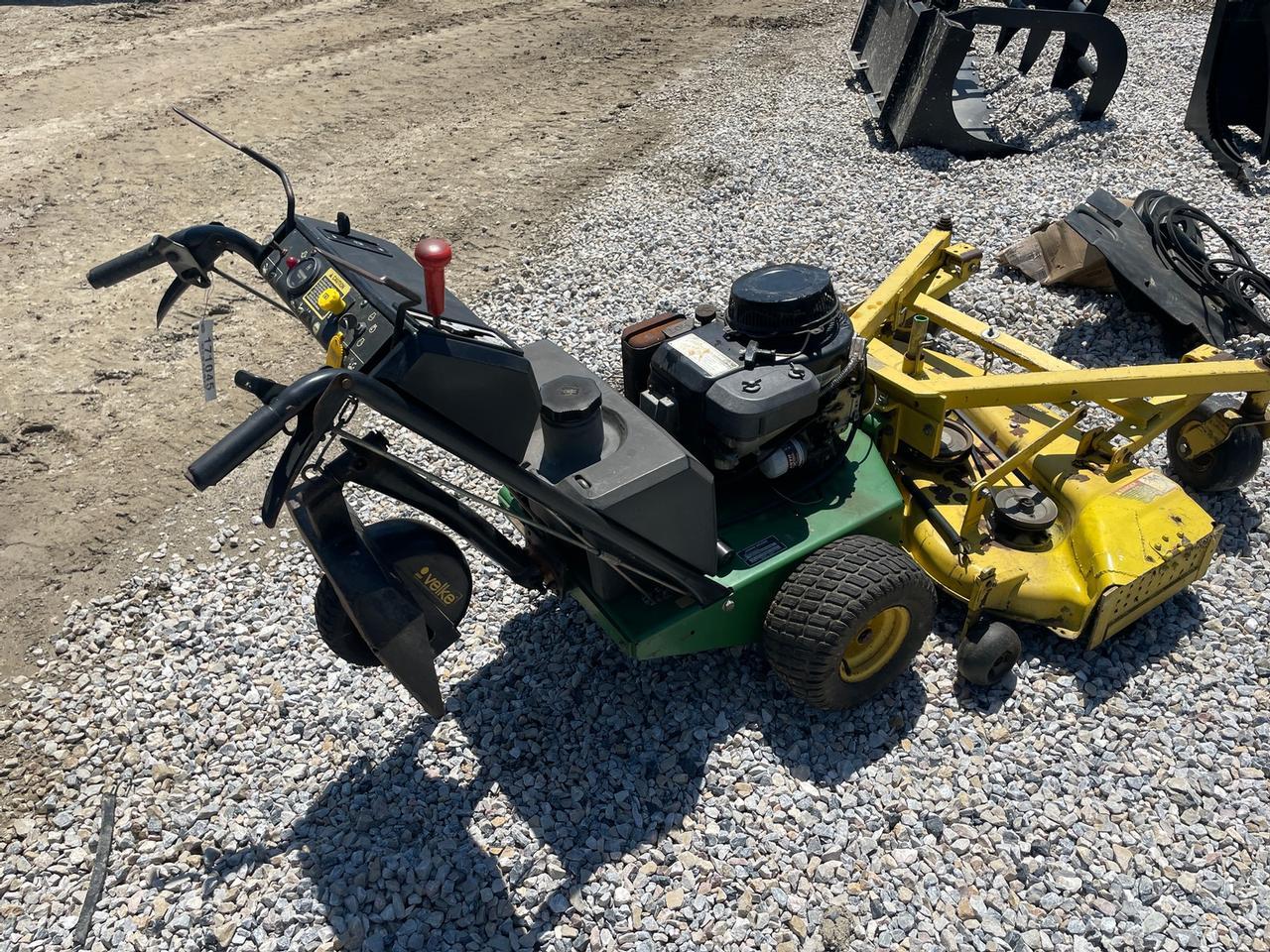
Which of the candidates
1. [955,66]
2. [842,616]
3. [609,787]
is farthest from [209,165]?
[842,616]

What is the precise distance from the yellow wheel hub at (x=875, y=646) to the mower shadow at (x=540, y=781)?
196 mm

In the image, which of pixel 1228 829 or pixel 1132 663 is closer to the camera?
pixel 1228 829

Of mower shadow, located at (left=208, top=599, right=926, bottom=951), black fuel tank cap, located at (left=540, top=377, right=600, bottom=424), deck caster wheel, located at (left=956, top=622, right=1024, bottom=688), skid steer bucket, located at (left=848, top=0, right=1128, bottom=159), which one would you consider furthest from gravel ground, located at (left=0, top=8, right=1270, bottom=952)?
skid steer bucket, located at (left=848, top=0, right=1128, bottom=159)

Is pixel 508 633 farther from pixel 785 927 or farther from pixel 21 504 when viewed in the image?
pixel 21 504

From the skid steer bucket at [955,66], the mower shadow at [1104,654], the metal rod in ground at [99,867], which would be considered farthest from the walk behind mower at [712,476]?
the skid steer bucket at [955,66]

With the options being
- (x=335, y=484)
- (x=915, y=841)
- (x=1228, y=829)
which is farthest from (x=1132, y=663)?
(x=335, y=484)

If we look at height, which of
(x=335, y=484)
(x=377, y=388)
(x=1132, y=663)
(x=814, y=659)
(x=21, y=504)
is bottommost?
(x=21, y=504)

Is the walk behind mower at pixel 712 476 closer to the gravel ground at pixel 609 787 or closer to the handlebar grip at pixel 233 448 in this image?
the handlebar grip at pixel 233 448

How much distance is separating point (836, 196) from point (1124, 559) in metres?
5.23

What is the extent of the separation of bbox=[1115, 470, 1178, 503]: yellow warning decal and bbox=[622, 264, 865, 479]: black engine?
1359mm

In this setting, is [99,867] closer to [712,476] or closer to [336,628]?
[336,628]

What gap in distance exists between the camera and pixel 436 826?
388 centimetres

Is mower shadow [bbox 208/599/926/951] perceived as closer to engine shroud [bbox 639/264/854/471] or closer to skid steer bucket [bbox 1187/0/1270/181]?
engine shroud [bbox 639/264/854/471]

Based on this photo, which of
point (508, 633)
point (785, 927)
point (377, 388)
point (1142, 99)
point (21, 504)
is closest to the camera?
point (377, 388)
